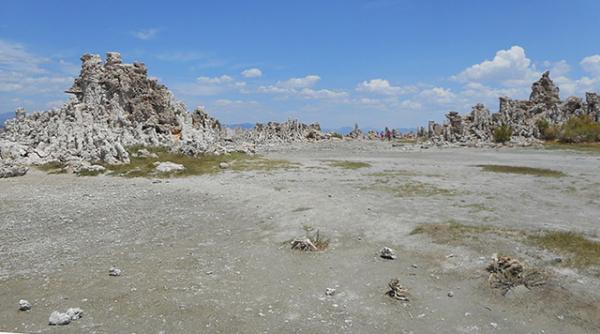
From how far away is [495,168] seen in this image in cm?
3459

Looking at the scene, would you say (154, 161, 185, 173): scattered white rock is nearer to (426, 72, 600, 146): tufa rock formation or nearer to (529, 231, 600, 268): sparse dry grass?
(529, 231, 600, 268): sparse dry grass

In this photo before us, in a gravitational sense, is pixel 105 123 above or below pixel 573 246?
above

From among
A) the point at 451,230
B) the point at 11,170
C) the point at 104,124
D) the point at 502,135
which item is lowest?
the point at 451,230

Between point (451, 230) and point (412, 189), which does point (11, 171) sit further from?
point (451, 230)

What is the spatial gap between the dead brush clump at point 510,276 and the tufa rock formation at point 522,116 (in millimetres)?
66685

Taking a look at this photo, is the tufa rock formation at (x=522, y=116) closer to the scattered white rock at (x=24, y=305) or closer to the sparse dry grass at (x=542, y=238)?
the sparse dry grass at (x=542, y=238)

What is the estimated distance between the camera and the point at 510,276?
10414mm

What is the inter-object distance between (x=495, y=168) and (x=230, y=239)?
26.4 meters

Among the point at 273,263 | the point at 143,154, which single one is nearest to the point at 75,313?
the point at 273,263

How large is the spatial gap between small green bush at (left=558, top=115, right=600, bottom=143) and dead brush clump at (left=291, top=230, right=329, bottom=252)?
219ft

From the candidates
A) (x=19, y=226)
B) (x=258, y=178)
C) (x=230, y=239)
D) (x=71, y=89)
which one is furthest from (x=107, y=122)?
(x=230, y=239)

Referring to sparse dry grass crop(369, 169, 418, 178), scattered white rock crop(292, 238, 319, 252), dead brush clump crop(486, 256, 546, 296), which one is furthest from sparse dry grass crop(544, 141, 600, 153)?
scattered white rock crop(292, 238, 319, 252)

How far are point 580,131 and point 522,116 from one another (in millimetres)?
15555

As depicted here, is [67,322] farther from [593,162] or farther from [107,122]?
[593,162]
